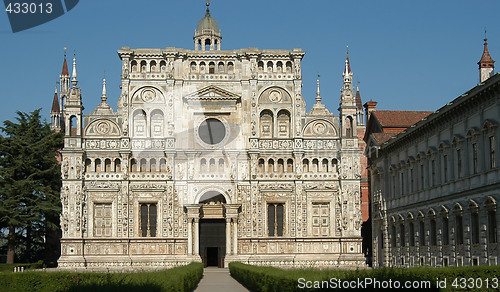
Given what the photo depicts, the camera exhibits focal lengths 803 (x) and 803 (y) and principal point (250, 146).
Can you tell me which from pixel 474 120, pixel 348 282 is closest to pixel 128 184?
pixel 474 120

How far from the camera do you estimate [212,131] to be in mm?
73562

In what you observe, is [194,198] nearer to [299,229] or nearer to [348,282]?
[299,229]

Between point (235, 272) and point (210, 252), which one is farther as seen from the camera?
A: point (210, 252)

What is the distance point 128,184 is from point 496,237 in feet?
123

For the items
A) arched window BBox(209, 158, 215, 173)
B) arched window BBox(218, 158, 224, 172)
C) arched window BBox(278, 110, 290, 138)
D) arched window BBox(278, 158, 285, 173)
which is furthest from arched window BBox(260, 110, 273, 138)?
arched window BBox(209, 158, 215, 173)

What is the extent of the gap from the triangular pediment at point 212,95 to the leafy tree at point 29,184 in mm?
16345

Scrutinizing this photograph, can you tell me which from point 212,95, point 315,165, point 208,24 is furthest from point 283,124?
point 208,24

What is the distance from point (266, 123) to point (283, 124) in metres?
1.58

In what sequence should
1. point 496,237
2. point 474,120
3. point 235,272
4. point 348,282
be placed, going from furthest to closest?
point 235,272 → point 474,120 → point 496,237 → point 348,282

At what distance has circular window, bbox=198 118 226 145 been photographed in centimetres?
7331

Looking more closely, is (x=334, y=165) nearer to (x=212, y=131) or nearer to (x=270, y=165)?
(x=270, y=165)

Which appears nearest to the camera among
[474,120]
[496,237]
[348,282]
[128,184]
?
[348,282]

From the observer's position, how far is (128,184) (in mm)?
71688

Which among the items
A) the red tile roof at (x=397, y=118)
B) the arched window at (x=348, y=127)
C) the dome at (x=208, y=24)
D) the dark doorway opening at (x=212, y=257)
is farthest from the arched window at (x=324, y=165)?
the dome at (x=208, y=24)
